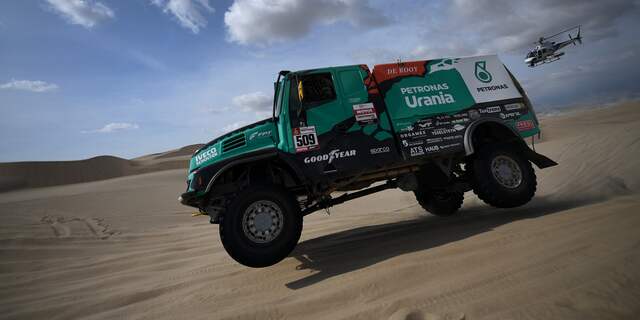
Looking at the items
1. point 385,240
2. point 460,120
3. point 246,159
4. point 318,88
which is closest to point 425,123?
point 460,120

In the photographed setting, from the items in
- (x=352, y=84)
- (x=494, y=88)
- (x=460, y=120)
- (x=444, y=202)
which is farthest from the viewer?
(x=444, y=202)

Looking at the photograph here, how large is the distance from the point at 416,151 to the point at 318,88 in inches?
66.1

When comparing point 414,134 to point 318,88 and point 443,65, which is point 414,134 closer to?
point 443,65

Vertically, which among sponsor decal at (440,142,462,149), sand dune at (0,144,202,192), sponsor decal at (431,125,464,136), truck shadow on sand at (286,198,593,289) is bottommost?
truck shadow on sand at (286,198,593,289)

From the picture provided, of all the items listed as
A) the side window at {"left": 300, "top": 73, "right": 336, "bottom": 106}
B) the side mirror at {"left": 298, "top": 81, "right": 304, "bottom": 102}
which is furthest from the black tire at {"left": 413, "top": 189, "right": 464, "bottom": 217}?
the side mirror at {"left": 298, "top": 81, "right": 304, "bottom": 102}

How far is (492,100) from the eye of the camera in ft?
17.4

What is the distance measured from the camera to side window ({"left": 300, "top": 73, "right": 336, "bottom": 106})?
4.53 m

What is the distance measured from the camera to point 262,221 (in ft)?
12.7

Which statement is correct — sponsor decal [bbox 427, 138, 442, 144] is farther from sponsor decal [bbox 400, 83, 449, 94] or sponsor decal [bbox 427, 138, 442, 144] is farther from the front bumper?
the front bumper

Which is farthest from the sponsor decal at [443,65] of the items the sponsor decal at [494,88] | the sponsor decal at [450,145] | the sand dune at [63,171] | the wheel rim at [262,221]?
the sand dune at [63,171]

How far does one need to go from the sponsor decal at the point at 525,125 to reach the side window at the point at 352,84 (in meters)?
2.70

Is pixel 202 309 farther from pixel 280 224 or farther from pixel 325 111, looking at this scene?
pixel 325 111

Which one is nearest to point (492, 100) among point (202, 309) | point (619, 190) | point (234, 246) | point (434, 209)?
point (434, 209)

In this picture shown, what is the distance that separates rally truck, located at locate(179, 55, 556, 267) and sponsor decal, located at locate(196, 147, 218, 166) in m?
0.02
